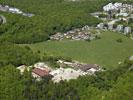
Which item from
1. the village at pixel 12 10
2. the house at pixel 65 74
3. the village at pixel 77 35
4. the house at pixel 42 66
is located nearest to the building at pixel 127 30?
the village at pixel 77 35

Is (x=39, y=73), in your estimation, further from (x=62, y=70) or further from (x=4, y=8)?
(x=4, y=8)

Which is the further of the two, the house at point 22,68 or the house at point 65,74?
the house at point 22,68

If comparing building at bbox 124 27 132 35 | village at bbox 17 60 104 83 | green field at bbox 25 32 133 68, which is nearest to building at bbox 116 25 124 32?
building at bbox 124 27 132 35

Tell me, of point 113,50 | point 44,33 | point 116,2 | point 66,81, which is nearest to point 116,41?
point 113,50

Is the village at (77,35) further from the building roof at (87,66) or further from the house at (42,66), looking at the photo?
the house at (42,66)

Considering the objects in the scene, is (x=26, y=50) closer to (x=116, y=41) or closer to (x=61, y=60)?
(x=61, y=60)

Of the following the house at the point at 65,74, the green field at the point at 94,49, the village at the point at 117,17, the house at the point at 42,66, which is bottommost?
the village at the point at 117,17

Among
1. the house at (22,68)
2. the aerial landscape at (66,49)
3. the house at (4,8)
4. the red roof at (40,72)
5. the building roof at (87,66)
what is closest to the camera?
the aerial landscape at (66,49)

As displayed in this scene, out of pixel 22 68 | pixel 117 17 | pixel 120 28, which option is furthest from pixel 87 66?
pixel 117 17
